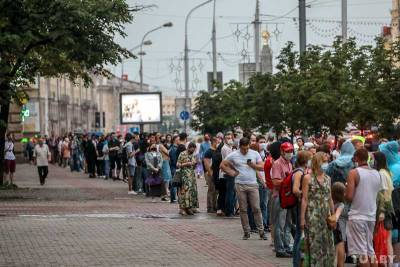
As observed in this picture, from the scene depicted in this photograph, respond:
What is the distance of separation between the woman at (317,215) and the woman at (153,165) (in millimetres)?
16500

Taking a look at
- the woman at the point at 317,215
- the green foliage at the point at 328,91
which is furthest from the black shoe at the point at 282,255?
the green foliage at the point at 328,91

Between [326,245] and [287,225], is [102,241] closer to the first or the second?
[287,225]

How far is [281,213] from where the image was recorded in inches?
675

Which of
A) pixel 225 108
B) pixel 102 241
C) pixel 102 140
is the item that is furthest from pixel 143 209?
pixel 225 108

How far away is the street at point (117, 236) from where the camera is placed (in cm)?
1686

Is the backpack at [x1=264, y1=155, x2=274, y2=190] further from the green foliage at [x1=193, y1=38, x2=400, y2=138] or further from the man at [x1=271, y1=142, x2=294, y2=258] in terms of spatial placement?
the green foliage at [x1=193, y1=38, x2=400, y2=138]

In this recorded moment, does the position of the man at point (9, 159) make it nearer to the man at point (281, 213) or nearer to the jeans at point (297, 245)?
the man at point (281, 213)

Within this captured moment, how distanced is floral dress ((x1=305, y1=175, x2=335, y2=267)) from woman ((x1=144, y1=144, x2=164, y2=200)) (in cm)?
1658

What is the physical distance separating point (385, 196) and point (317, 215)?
1123mm

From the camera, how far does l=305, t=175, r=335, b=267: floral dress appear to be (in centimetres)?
1385

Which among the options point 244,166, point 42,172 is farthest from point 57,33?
point 42,172

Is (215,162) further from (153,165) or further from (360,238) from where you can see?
(360,238)

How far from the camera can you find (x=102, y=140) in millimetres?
46906

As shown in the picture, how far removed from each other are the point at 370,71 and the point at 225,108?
2142cm
